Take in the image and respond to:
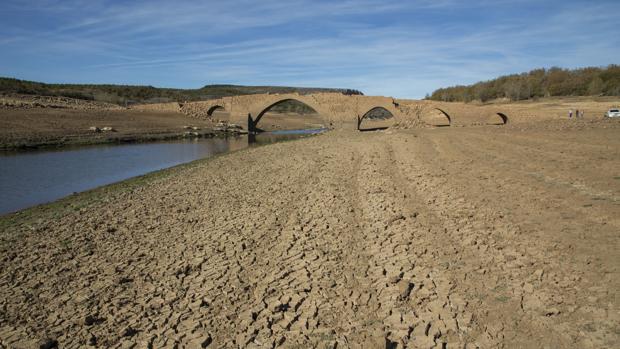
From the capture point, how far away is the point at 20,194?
1321 centimetres

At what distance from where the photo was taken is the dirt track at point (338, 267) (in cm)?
394

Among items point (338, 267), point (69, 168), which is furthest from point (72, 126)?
point (338, 267)

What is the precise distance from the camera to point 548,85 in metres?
59.1

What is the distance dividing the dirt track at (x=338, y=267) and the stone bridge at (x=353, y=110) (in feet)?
96.7

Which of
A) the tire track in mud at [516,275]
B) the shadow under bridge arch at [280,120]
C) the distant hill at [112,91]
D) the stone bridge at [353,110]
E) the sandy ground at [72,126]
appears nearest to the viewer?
the tire track in mud at [516,275]

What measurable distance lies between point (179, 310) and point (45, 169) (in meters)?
16.7

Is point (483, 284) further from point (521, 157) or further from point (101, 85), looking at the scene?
point (101, 85)

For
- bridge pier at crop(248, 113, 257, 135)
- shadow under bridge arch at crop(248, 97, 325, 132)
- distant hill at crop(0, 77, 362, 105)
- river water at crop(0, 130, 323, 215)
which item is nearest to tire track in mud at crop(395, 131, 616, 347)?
river water at crop(0, 130, 323, 215)

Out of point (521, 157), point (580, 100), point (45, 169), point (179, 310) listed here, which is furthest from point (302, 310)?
point (580, 100)

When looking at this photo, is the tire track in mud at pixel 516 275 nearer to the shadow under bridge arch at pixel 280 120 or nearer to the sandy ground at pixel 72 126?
the sandy ground at pixel 72 126

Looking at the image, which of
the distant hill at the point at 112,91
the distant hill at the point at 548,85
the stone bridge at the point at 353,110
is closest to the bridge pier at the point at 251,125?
the stone bridge at the point at 353,110

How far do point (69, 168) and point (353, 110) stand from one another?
3071 cm

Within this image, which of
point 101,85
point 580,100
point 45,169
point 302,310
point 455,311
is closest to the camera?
point 455,311

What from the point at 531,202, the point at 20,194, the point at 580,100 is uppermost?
the point at 580,100
